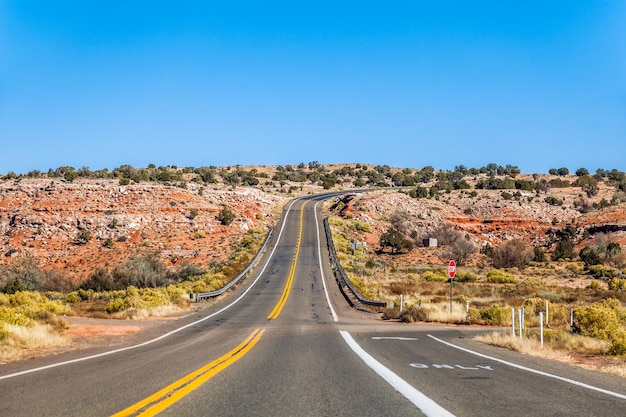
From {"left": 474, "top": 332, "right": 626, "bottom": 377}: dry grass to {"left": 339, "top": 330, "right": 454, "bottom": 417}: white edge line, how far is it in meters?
4.89

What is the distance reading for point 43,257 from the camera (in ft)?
193

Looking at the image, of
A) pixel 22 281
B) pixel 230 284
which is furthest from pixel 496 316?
pixel 22 281

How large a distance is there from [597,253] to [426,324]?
4607 centimetres

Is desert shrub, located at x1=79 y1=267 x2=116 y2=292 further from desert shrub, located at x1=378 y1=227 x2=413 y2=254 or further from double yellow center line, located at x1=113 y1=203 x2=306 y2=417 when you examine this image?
desert shrub, located at x1=378 y1=227 x2=413 y2=254

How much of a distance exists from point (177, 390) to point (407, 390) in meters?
3.21

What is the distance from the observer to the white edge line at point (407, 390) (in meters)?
6.43

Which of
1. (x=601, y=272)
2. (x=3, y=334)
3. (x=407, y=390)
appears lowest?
(x=3, y=334)

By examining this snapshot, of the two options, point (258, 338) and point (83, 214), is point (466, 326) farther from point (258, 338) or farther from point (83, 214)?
point (83, 214)

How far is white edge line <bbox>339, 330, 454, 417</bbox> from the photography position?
643 cm

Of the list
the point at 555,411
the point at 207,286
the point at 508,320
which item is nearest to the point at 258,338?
the point at 555,411

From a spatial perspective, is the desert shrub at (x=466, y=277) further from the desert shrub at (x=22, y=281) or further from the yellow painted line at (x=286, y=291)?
the desert shrub at (x=22, y=281)

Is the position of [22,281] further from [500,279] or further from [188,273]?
[500,279]

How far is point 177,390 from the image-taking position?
7.71 meters

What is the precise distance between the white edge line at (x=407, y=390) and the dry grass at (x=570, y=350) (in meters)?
4.89
